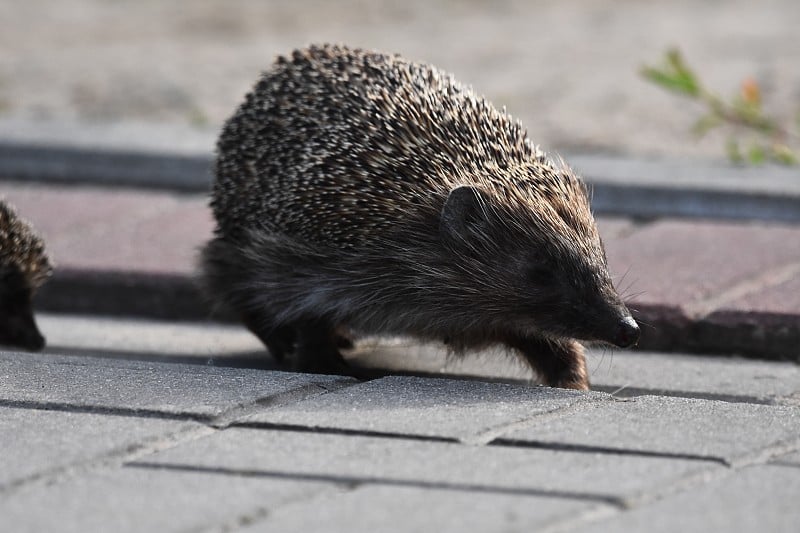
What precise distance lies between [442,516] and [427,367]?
271 cm

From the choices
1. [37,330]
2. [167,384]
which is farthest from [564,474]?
[37,330]

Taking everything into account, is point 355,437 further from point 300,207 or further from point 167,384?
point 300,207

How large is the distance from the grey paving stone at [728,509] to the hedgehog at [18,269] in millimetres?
3931

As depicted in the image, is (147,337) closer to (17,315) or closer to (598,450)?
(17,315)

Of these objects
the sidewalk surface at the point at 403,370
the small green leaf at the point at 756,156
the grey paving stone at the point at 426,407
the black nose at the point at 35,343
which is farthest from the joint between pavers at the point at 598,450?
the small green leaf at the point at 756,156

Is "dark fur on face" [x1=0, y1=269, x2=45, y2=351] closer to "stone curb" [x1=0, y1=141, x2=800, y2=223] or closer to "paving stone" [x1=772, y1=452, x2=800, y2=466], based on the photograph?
"stone curb" [x1=0, y1=141, x2=800, y2=223]

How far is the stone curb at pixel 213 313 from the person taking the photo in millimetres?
6613

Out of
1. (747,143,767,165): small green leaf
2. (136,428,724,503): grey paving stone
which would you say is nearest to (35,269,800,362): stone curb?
(136,428,724,503): grey paving stone

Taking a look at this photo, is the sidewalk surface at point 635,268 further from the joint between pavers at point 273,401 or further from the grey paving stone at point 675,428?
the joint between pavers at point 273,401

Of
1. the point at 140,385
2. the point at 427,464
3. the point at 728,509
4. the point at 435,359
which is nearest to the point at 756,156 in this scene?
the point at 435,359

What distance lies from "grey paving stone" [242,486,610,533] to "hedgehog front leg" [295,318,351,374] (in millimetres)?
2126

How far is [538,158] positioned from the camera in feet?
20.4

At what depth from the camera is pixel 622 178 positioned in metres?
9.08

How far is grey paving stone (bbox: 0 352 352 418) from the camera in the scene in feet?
16.2
